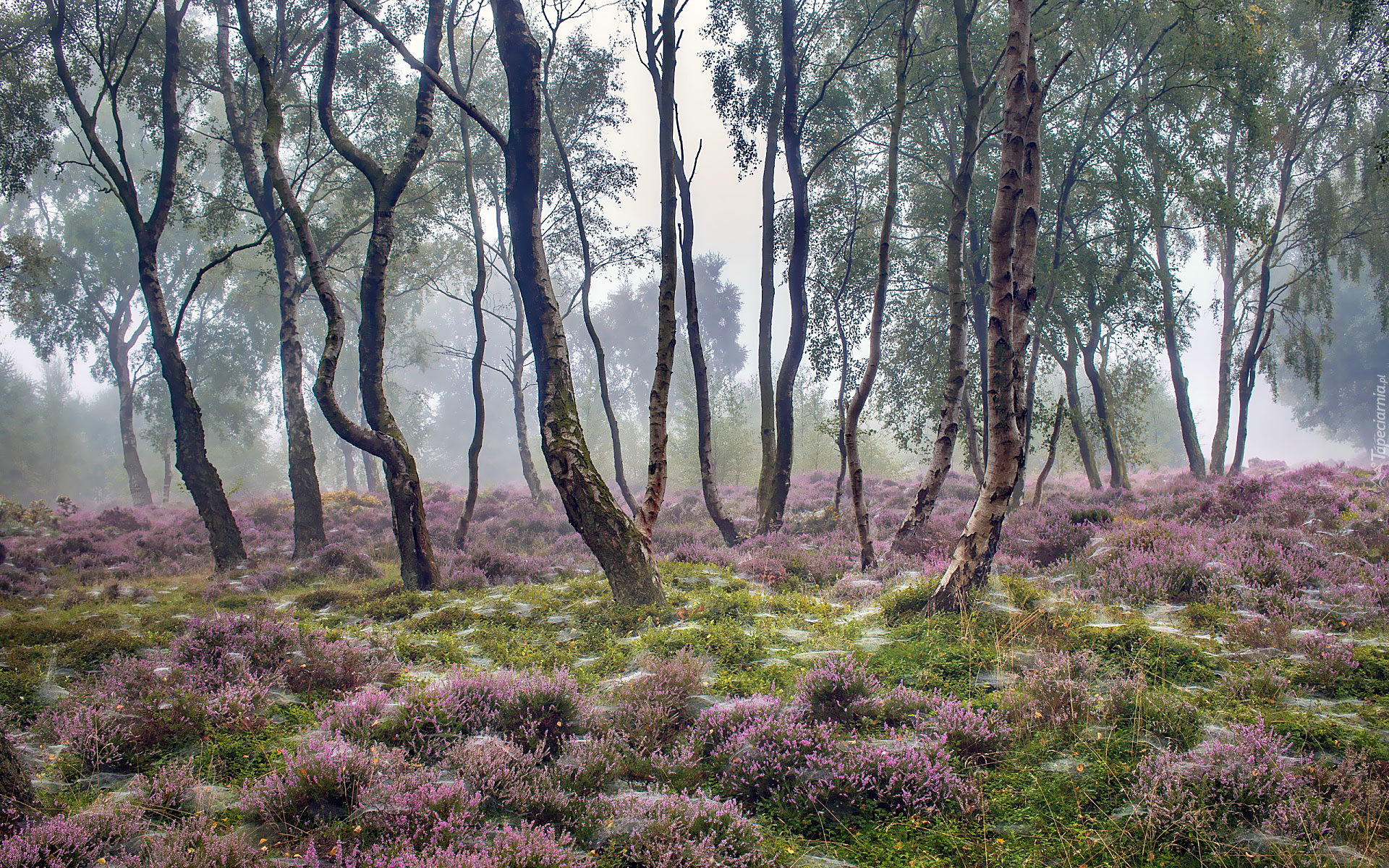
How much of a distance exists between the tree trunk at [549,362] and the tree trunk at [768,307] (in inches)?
274

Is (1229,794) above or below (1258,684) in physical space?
below

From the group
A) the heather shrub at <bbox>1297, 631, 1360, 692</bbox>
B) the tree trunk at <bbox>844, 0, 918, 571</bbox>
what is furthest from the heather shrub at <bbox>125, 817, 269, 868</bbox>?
the tree trunk at <bbox>844, 0, 918, 571</bbox>

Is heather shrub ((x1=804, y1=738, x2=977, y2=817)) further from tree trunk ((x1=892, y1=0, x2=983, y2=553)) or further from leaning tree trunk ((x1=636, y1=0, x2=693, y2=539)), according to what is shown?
tree trunk ((x1=892, y1=0, x2=983, y2=553))

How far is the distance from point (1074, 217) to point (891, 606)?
50.4 feet

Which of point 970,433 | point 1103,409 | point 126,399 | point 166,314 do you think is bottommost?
point 970,433

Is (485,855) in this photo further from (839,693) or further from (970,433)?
(970,433)

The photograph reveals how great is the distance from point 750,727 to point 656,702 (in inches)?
31.4

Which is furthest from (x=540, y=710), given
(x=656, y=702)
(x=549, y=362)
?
(x=549, y=362)

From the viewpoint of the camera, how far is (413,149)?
10555 mm

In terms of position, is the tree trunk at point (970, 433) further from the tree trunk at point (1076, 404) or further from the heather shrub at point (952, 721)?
the heather shrub at point (952, 721)

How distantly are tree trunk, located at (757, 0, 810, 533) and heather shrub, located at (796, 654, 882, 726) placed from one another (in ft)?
30.3

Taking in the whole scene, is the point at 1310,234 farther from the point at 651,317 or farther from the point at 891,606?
the point at 651,317

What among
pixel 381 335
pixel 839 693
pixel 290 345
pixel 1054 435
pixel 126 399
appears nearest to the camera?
pixel 839 693

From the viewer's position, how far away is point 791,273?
14.2m
